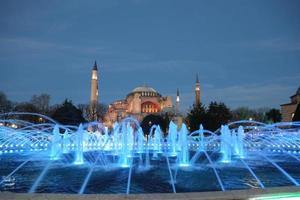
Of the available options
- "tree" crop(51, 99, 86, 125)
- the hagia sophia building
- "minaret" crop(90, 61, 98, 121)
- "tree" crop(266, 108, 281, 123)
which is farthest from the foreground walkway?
the hagia sophia building

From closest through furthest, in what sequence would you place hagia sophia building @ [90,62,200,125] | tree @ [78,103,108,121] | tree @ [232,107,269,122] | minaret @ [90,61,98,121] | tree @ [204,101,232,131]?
tree @ [204,101,232,131] < minaret @ [90,61,98,121] < tree @ [78,103,108,121] < tree @ [232,107,269,122] < hagia sophia building @ [90,62,200,125]

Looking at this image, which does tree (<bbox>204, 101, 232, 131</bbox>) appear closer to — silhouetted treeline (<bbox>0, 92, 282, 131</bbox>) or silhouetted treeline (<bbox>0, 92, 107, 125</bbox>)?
silhouetted treeline (<bbox>0, 92, 282, 131</bbox>)

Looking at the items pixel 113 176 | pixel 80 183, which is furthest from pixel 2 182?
pixel 113 176

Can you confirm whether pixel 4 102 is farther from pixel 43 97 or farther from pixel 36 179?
pixel 36 179

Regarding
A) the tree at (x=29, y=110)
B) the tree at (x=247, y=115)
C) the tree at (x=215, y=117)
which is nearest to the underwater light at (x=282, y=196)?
the tree at (x=215, y=117)

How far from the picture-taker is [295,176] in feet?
32.2

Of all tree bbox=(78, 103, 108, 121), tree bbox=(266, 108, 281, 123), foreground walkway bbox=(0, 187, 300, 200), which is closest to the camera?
foreground walkway bbox=(0, 187, 300, 200)

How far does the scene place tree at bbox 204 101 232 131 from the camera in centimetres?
4050

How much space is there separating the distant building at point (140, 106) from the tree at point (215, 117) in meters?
47.1

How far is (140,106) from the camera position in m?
93.9

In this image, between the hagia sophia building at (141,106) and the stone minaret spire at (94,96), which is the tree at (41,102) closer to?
the stone minaret spire at (94,96)

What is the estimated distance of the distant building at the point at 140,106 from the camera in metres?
92.9

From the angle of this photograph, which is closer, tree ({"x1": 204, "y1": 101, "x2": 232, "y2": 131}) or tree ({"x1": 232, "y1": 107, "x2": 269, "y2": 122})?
tree ({"x1": 204, "y1": 101, "x2": 232, "y2": 131})

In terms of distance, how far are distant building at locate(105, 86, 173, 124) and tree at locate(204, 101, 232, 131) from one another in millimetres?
47074
